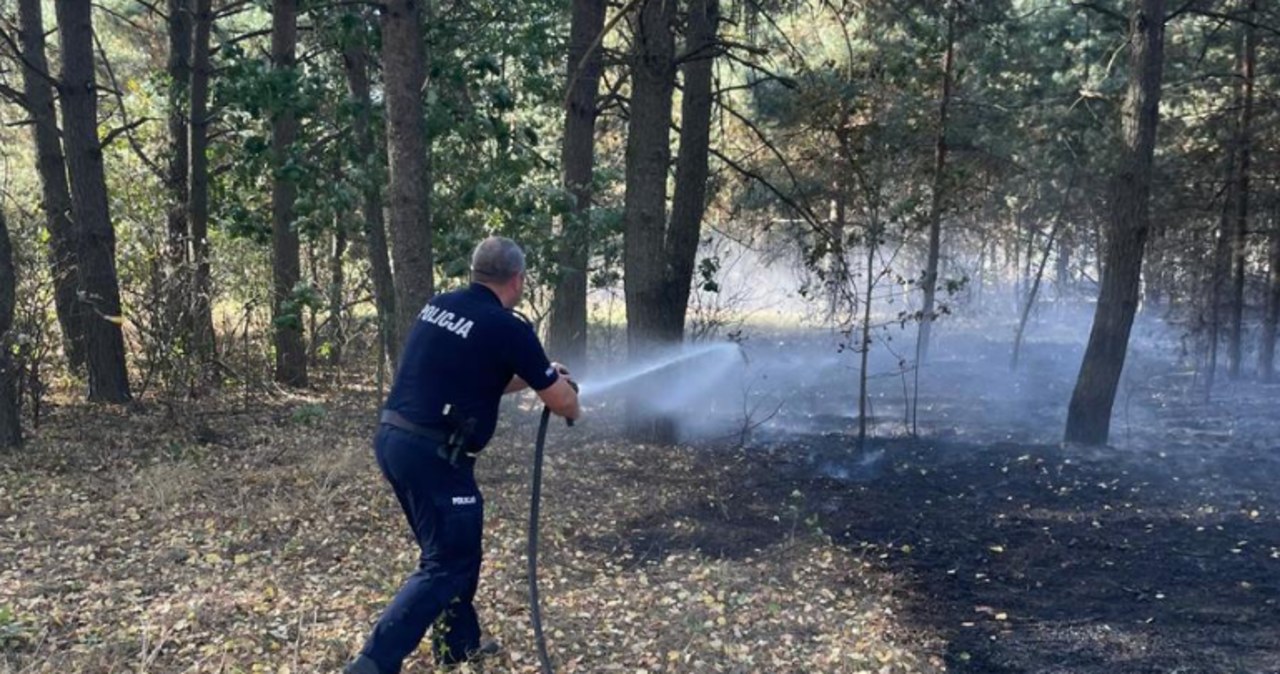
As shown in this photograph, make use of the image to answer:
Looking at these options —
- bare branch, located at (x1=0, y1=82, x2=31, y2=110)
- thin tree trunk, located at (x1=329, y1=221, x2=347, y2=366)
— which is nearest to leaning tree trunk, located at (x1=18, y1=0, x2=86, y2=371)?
bare branch, located at (x1=0, y1=82, x2=31, y2=110)

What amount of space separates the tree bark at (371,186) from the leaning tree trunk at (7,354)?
2.85 metres

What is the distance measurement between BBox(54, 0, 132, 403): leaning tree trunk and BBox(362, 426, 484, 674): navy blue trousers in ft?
24.8

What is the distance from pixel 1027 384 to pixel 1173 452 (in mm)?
7653

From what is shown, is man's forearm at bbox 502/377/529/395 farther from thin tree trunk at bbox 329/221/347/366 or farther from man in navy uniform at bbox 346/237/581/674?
thin tree trunk at bbox 329/221/347/366

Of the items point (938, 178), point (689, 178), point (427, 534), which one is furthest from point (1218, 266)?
point (427, 534)

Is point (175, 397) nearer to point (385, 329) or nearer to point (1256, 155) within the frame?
point (385, 329)

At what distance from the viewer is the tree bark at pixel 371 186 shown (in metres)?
9.12

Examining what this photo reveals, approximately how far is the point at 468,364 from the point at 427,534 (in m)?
0.75

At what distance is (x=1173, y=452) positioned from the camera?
11531 mm

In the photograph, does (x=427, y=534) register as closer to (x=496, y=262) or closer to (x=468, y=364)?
(x=468, y=364)

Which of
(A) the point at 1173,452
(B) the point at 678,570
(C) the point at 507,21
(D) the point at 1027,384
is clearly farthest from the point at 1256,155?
(B) the point at 678,570

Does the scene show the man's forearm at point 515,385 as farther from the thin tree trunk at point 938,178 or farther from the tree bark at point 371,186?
the thin tree trunk at point 938,178

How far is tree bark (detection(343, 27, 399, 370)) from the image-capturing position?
912cm

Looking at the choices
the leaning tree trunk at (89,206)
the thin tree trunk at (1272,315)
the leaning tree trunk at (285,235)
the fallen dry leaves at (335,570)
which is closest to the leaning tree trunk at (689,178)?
the fallen dry leaves at (335,570)
